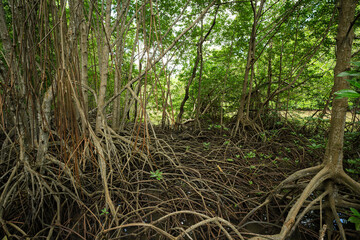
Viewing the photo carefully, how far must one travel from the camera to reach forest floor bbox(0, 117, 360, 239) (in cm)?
144

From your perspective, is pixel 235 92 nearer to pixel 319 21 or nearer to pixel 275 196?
pixel 319 21

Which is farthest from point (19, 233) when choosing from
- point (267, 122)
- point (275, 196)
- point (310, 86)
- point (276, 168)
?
point (310, 86)

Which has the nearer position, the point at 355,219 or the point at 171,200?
the point at 355,219

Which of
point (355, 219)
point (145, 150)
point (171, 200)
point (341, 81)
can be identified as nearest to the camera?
point (355, 219)

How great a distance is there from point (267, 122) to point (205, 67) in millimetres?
2307

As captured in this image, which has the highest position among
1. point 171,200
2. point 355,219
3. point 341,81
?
point 341,81

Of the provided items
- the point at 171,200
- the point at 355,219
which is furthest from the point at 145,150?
the point at 355,219

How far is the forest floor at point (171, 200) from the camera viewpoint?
56.5 inches

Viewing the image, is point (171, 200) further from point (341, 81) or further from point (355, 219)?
point (341, 81)

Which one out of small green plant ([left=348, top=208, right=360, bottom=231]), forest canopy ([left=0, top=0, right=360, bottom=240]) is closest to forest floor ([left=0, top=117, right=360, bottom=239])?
forest canopy ([left=0, top=0, right=360, bottom=240])

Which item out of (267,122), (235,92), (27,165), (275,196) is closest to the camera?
(27,165)

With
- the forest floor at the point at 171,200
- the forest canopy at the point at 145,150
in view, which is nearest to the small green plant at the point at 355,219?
the forest canopy at the point at 145,150

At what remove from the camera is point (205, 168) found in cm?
253

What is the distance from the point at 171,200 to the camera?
1683 mm
